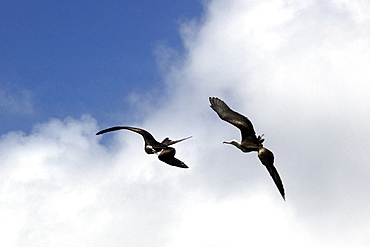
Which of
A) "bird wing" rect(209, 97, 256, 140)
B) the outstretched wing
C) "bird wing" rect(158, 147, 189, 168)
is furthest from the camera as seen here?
the outstretched wing

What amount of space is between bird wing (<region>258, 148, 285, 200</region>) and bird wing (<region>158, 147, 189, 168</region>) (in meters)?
7.05

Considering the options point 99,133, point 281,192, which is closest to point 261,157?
point 281,192

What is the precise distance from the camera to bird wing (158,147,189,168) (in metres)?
34.4

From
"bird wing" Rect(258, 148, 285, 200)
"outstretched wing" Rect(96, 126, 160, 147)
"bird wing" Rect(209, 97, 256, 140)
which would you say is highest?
"outstretched wing" Rect(96, 126, 160, 147)

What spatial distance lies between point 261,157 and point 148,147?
27.2ft

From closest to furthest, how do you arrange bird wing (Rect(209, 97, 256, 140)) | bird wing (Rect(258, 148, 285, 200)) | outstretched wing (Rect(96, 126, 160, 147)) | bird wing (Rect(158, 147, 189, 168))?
bird wing (Rect(258, 148, 285, 200)) → bird wing (Rect(209, 97, 256, 140)) → bird wing (Rect(158, 147, 189, 168)) → outstretched wing (Rect(96, 126, 160, 147))

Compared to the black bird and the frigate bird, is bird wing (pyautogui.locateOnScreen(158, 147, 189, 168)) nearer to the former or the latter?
the frigate bird

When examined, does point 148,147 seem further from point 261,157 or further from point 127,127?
point 261,157

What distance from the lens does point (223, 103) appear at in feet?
108

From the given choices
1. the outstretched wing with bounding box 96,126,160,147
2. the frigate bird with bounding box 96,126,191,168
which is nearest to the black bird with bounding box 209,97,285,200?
the frigate bird with bounding box 96,126,191,168

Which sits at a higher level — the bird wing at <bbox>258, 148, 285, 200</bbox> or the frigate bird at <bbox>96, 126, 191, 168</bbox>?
the frigate bird at <bbox>96, 126, 191, 168</bbox>

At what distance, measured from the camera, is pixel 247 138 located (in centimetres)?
3031

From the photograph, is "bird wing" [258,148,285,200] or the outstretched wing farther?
the outstretched wing

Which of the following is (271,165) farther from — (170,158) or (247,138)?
(170,158)
